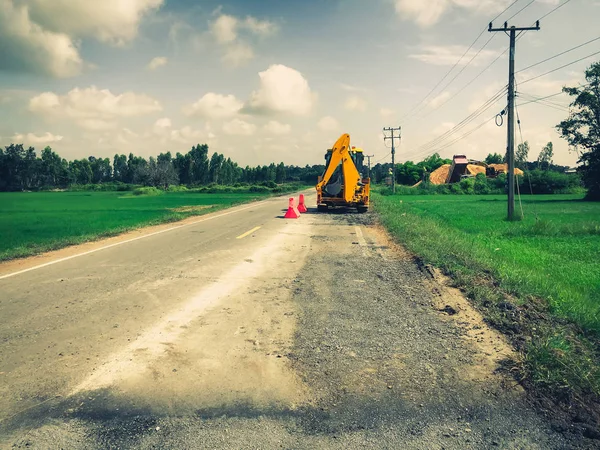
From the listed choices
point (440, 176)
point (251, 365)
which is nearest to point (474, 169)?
point (440, 176)

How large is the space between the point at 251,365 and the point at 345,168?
1842 centimetres

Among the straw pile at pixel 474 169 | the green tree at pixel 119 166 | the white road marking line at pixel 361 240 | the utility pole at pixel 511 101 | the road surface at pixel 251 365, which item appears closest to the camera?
the road surface at pixel 251 365

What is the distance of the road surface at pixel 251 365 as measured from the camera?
9.71 feet

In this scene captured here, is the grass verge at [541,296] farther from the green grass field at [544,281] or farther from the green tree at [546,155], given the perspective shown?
the green tree at [546,155]

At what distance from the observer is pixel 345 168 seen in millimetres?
21688

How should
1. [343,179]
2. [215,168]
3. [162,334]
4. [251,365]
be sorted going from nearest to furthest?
1. [251,365]
2. [162,334]
3. [343,179]
4. [215,168]

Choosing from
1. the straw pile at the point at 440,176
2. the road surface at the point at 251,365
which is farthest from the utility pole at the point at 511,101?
the straw pile at the point at 440,176

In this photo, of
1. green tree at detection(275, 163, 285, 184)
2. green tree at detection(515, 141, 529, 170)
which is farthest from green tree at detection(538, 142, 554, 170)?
green tree at detection(275, 163, 285, 184)

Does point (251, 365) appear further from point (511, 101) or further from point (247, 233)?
point (511, 101)

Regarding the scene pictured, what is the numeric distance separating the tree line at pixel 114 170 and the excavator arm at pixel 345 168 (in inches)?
2400

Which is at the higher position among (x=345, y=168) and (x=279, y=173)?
(x=279, y=173)

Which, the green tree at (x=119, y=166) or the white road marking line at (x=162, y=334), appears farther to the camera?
the green tree at (x=119, y=166)

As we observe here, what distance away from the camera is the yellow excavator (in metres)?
21.8

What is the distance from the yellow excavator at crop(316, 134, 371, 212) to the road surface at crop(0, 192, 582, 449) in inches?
571
